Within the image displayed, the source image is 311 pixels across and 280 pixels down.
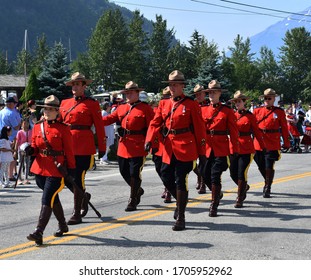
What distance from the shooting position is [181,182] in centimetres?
802

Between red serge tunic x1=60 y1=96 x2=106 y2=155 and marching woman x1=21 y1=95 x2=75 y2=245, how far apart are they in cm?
118

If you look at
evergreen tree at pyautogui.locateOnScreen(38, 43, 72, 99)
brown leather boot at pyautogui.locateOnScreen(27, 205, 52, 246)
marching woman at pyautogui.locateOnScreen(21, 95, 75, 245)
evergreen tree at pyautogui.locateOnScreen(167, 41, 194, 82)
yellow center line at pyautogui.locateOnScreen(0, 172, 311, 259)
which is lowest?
yellow center line at pyautogui.locateOnScreen(0, 172, 311, 259)

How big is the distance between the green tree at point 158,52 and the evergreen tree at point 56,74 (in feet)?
166

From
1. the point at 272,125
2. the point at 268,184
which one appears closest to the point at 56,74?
the point at 272,125

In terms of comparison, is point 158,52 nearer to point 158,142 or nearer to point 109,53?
point 109,53

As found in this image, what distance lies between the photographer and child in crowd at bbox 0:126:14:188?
1273 cm

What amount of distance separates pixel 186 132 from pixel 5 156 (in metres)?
5.97

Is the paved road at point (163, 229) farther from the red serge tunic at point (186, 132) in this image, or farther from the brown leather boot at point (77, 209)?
the red serge tunic at point (186, 132)

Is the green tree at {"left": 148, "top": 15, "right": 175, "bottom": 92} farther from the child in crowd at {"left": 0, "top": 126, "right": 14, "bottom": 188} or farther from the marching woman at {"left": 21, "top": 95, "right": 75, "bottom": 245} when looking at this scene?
the marching woman at {"left": 21, "top": 95, "right": 75, "bottom": 245}

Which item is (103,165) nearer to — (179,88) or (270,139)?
(270,139)

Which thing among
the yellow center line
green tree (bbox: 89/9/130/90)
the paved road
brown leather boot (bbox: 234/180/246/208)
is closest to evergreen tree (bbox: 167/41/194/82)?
green tree (bbox: 89/9/130/90)

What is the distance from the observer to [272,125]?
11.5 meters

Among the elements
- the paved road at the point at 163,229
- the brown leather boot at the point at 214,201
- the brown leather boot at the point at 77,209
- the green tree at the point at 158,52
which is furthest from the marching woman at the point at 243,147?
the green tree at the point at 158,52

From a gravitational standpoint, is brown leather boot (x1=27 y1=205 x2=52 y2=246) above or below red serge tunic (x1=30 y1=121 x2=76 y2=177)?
below
